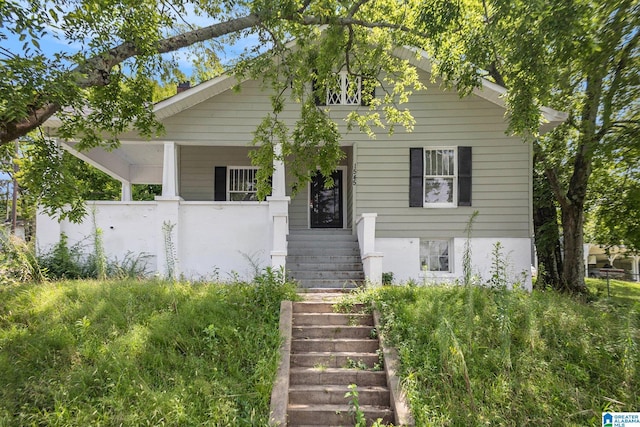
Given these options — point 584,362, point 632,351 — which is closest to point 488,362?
point 584,362

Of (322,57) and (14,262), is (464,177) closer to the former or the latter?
(322,57)

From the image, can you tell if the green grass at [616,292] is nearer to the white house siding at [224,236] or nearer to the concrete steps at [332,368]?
the concrete steps at [332,368]

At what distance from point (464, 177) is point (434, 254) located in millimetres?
2062

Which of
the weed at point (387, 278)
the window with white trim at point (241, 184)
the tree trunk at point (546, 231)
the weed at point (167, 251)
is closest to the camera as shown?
the weed at point (167, 251)

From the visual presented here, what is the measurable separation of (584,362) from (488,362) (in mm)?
1308

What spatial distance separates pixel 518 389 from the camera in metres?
4.85

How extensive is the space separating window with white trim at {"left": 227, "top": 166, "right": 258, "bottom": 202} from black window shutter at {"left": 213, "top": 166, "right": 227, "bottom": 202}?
0.15 m

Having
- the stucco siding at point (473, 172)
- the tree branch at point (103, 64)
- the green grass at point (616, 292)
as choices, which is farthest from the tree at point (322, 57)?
the green grass at point (616, 292)

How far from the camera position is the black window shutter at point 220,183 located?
38.4ft

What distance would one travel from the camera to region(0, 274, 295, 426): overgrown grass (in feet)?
14.3

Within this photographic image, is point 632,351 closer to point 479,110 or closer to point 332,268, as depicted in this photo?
point 332,268

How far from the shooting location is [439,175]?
33.8 feet

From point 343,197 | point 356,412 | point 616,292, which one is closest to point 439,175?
point 343,197

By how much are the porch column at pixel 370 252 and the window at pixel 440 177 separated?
1550mm
